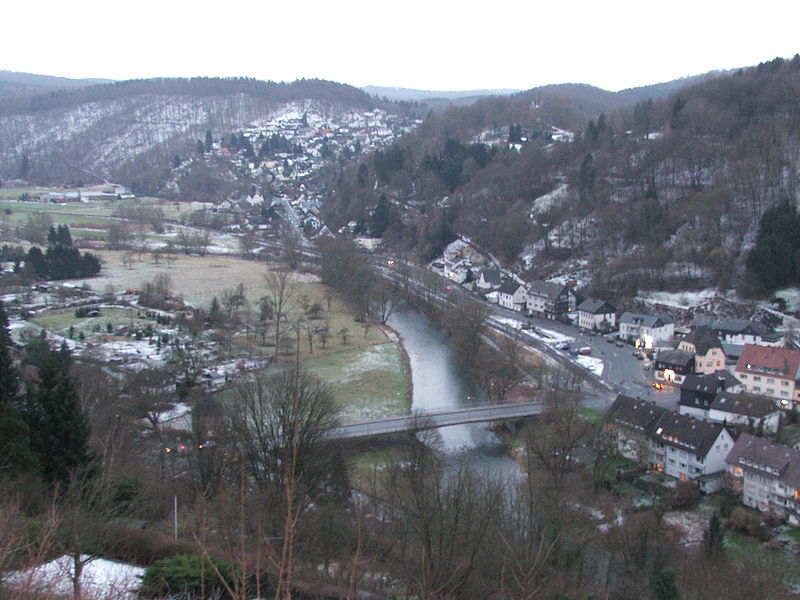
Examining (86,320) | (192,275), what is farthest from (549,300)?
(192,275)

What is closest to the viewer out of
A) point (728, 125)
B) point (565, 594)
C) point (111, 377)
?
point (565, 594)

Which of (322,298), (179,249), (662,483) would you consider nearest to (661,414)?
(662,483)

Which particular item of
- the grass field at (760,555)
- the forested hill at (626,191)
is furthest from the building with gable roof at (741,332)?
the grass field at (760,555)

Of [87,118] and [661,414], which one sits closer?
[661,414]

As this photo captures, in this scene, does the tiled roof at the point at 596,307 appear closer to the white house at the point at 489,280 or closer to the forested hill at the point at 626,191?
the forested hill at the point at 626,191

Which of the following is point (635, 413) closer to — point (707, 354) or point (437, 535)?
point (707, 354)

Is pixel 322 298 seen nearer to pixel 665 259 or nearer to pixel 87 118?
pixel 665 259
